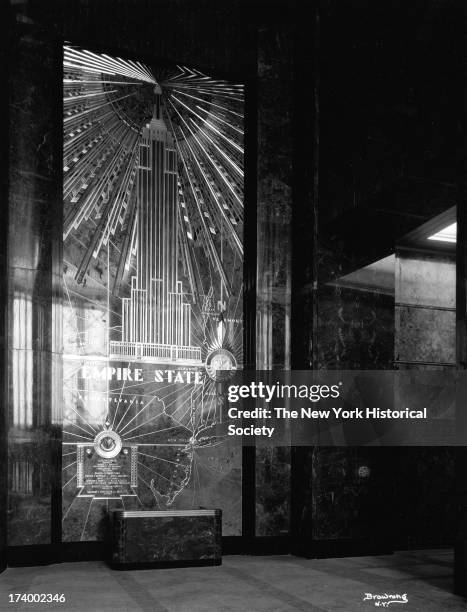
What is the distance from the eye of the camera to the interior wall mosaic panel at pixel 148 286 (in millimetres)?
8172

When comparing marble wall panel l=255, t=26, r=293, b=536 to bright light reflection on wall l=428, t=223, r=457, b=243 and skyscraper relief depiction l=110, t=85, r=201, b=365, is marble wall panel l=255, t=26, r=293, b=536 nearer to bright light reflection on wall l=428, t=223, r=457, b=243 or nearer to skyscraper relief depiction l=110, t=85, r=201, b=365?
skyscraper relief depiction l=110, t=85, r=201, b=365

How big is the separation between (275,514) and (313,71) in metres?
5.17

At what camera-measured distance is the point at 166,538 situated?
760cm

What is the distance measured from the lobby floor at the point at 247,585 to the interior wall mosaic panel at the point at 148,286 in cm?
90

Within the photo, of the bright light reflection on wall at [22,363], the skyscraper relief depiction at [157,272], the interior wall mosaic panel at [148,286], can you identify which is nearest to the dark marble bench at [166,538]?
the interior wall mosaic panel at [148,286]

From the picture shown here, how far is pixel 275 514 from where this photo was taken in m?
8.71

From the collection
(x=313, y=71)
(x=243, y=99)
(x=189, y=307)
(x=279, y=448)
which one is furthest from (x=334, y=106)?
(x=279, y=448)

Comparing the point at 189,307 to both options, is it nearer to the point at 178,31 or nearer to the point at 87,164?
the point at 87,164

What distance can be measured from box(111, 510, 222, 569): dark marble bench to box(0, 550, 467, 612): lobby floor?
126 mm

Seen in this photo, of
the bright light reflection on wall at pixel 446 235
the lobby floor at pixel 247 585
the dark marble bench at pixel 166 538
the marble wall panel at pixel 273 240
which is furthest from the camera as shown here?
the bright light reflection on wall at pixel 446 235

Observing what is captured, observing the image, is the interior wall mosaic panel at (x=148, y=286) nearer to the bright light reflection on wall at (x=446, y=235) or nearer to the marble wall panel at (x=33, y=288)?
the marble wall panel at (x=33, y=288)

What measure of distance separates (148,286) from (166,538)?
2720 millimetres

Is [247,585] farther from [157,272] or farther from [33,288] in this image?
[33,288]

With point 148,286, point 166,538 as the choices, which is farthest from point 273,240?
point 166,538
